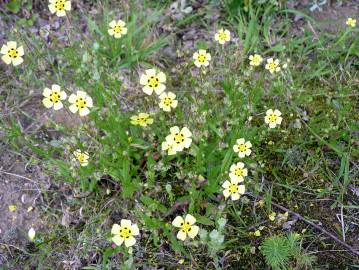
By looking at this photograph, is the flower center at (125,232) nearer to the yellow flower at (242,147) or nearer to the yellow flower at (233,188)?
the yellow flower at (233,188)

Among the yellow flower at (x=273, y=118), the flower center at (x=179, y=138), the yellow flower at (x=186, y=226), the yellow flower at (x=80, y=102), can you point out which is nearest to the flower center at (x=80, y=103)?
the yellow flower at (x=80, y=102)

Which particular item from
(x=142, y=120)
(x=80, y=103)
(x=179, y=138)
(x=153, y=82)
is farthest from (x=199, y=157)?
(x=80, y=103)

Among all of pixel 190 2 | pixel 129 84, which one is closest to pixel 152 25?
pixel 190 2

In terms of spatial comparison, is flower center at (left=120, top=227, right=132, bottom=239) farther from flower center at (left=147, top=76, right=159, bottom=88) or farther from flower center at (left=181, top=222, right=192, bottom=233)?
flower center at (left=147, top=76, right=159, bottom=88)

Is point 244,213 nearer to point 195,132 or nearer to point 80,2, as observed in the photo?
point 195,132

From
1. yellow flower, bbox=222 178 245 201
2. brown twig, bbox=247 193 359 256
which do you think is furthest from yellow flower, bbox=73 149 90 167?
brown twig, bbox=247 193 359 256
